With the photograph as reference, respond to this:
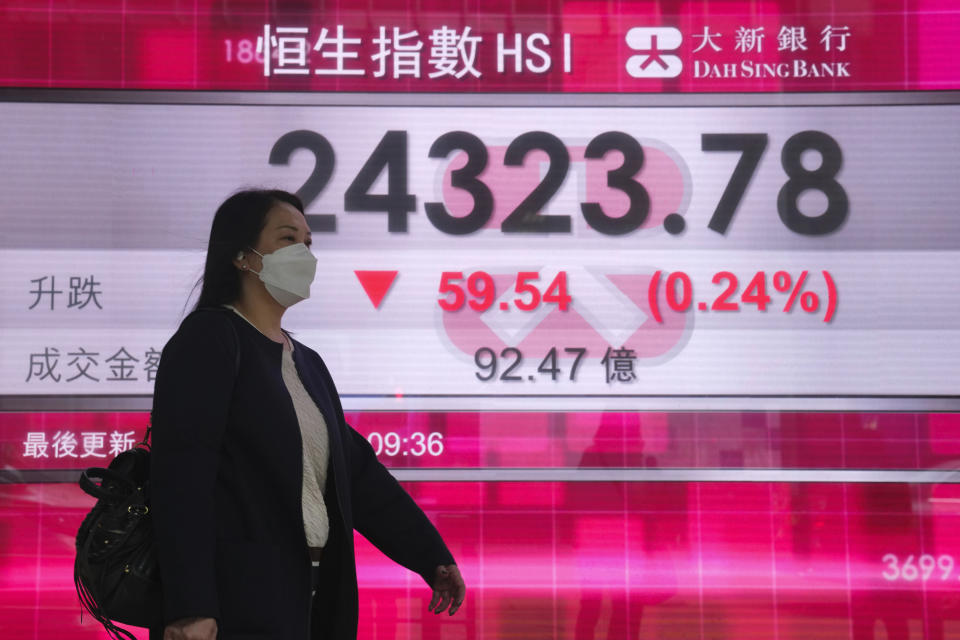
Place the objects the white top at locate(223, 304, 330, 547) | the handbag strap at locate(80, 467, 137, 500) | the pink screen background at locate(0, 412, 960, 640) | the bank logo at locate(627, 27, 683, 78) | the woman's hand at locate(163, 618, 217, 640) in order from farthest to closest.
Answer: the bank logo at locate(627, 27, 683, 78)
the pink screen background at locate(0, 412, 960, 640)
the white top at locate(223, 304, 330, 547)
the handbag strap at locate(80, 467, 137, 500)
the woman's hand at locate(163, 618, 217, 640)

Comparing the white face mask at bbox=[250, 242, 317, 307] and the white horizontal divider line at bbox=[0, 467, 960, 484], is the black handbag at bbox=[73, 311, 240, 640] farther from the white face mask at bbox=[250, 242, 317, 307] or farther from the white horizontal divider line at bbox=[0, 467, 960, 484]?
the white horizontal divider line at bbox=[0, 467, 960, 484]

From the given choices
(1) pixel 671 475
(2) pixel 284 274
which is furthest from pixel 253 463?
(1) pixel 671 475

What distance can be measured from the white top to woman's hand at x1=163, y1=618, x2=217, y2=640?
11.1 inches

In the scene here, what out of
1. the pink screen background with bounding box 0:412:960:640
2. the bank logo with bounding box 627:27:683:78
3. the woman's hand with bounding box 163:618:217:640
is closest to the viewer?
the woman's hand with bounding box 163:618:217:640

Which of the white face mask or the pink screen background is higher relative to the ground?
the white face mask

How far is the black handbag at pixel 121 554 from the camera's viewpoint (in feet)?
5.87

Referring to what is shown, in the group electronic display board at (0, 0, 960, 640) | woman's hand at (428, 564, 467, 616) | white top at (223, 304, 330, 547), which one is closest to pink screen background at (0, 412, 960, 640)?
electronic display board at (0, 0, 960, 640)

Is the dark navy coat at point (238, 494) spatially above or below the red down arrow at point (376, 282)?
below

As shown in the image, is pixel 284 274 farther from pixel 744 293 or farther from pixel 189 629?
pixel 744 293

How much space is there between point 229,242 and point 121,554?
2.20ft

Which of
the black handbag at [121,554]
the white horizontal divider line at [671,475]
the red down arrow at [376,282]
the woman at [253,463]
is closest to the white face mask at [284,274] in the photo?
the woman at [253,463]

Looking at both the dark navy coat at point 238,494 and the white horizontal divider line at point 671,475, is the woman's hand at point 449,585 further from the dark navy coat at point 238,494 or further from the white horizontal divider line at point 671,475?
the white horizontal divider line at point 671,475

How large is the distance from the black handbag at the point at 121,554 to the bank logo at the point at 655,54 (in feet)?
6.51

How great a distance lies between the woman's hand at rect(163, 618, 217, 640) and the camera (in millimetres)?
1708
